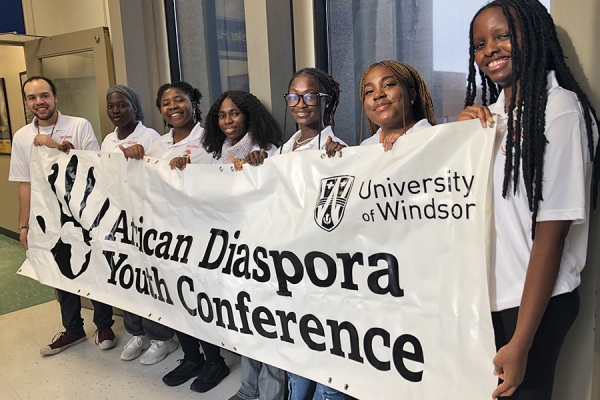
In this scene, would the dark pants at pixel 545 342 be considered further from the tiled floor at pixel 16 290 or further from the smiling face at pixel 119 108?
the tiled floor at pixel 16 290

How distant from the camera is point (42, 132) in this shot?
286 cm

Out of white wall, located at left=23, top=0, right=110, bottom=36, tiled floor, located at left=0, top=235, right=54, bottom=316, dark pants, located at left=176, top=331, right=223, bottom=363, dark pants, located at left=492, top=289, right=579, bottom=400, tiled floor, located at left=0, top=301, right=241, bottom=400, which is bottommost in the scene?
tiled floor, located at left=0, top=235, right=54, bottom=316

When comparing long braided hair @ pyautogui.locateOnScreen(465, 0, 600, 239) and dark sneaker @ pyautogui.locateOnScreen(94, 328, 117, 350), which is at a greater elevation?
long braided hair @ pyautogui.locateOnScreen(465, 0, 600, 239)

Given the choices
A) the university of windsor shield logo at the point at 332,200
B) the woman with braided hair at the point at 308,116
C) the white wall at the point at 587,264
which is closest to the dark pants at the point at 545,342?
the white wall at the point at 587,264

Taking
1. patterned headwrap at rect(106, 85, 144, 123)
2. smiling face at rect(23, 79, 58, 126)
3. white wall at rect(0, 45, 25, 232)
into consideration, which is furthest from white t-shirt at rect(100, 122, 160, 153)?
white wall at rect(0, 45, 25, 232)

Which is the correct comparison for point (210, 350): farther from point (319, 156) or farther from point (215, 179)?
point (319, 156)

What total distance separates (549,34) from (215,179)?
1.31 m

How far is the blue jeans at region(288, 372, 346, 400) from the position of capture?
1.78m

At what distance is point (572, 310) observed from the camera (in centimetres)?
120

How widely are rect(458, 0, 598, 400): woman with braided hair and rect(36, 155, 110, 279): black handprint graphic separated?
197cm

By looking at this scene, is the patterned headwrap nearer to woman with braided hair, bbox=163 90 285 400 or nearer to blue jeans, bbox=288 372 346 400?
woman with braided hair, bbox=163 90 285 400

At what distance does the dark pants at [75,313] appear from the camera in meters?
2.93

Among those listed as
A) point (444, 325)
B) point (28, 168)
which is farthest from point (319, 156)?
point (28, 168)

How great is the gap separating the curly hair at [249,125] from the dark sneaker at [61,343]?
1587 mm
